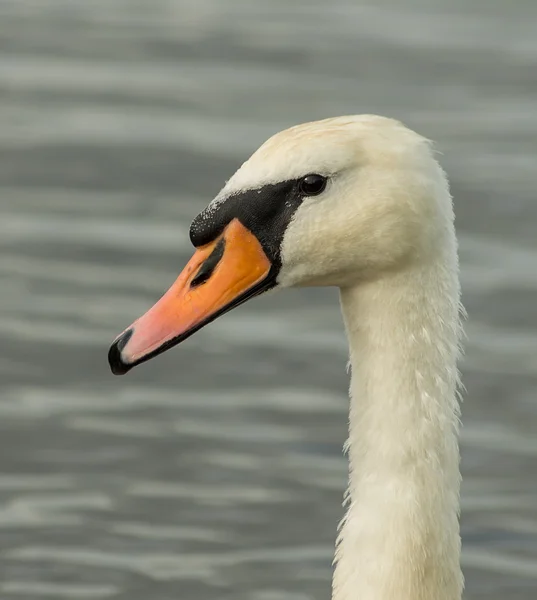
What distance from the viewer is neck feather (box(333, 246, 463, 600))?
17.9 feet

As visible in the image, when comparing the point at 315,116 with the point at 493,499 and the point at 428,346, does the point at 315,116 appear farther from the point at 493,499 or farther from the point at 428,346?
the point at 428,346

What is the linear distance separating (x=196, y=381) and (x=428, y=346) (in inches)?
138

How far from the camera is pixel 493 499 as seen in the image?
8.06m

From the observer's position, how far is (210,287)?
216 inches

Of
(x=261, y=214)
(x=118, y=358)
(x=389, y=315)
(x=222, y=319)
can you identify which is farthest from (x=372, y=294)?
(x=222, y=319)

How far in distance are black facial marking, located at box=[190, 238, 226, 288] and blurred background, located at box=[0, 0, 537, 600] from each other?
2263 millimetres

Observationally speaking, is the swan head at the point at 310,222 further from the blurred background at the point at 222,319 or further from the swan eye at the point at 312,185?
the blurred background at the point at 222,319

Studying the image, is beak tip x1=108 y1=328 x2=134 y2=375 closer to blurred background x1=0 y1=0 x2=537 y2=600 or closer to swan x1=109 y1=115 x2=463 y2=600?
swan x1=109 y1=115 x2=463 y2=600

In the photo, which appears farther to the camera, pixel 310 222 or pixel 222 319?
pixel 222 319

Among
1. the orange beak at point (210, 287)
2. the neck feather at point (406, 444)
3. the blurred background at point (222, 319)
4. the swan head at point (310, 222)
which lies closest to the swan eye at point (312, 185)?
the swan head at point (310, 222)

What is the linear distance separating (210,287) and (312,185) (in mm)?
446

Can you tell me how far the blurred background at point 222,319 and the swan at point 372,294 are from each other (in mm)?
2004

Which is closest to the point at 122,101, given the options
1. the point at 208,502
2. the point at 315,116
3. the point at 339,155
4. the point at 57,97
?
the point at 57,97

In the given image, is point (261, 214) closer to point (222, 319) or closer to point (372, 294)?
point (372, 294)
